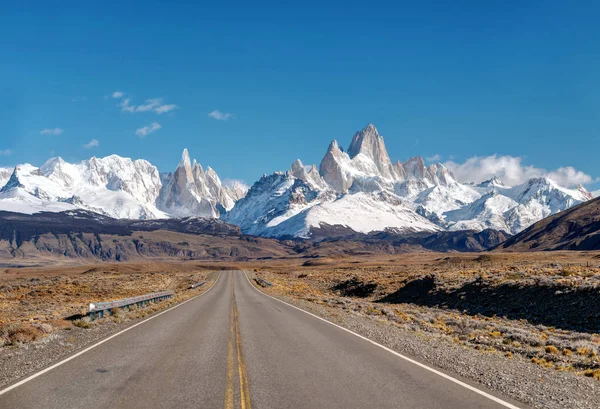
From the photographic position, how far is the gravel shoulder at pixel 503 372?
405 inches

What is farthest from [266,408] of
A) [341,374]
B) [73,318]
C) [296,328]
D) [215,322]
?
[73,318]

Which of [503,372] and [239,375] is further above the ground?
[503,372]

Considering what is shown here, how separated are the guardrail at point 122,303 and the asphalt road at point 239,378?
7.01 meters

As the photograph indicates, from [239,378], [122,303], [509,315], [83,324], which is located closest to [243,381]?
[239,378]

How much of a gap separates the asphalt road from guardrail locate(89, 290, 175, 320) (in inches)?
276

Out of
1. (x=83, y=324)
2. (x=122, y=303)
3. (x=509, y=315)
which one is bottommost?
(x=83, y=324)

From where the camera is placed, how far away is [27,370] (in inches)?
522

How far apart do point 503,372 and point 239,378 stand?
21.1ft

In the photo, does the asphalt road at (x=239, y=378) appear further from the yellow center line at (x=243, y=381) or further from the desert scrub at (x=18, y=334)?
the desert scrub at (x=18, y=334)

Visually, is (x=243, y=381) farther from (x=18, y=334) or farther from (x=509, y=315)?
(x=509, y=315)

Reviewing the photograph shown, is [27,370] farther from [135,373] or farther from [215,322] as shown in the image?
[215,322]

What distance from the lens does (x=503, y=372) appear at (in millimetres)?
12781

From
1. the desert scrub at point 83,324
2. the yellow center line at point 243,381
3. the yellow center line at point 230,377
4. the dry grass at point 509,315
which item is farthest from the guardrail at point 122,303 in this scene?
the dry grass at point 509,315

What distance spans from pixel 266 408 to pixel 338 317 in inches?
700
